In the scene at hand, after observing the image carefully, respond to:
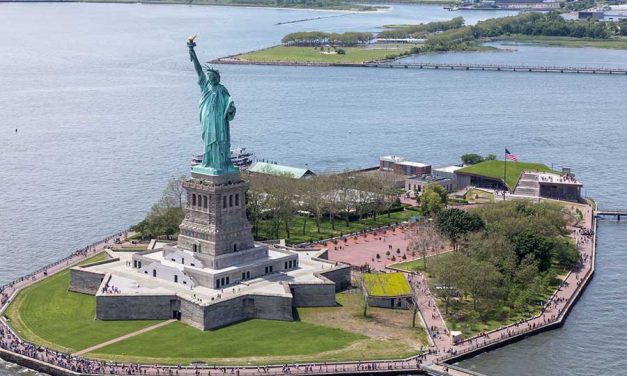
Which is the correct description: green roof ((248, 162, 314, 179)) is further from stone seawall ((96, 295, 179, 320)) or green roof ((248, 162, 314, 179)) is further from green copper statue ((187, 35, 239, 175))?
stone seawall ((96, 295, 179, 320))

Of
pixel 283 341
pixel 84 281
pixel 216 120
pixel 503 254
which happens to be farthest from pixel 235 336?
pixel 503 254

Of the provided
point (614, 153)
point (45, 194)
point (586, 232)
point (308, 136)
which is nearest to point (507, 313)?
point (586, 232)

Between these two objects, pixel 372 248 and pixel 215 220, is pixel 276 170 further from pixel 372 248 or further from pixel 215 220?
pixel 215 220

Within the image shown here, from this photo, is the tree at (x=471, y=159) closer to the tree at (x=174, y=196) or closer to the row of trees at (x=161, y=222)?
the tree at (x=174, y=196)

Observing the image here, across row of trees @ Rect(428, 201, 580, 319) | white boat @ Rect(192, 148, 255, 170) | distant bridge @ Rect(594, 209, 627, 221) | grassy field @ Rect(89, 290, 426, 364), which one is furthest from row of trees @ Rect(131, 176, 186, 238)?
distant bridge @ Rect(594, 209, 627, 221)

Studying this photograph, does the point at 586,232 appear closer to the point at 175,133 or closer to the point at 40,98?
the point at 175,133
